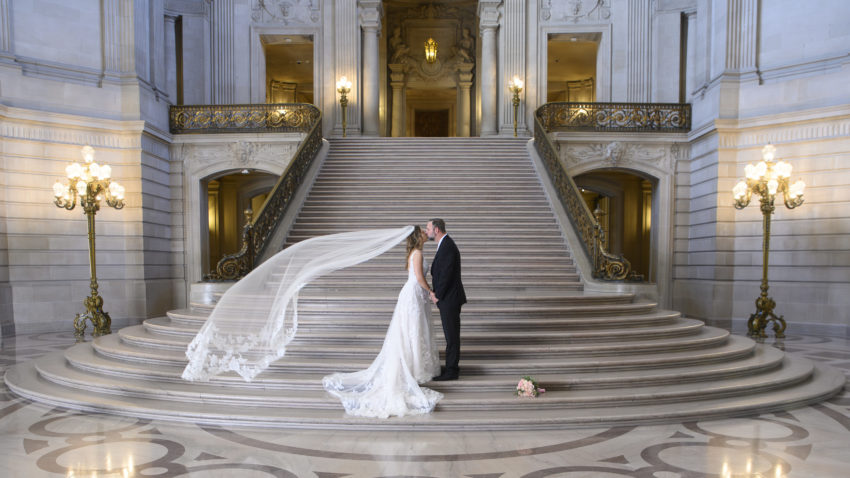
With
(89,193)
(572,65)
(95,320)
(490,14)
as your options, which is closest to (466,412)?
(95,320)

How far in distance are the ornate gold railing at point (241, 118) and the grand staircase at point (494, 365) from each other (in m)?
5.96

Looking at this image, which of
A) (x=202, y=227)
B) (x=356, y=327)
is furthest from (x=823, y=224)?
(x=202, y=227)

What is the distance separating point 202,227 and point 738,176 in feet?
40.2

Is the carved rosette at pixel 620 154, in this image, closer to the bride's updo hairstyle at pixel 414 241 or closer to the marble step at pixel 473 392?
the marble step at pixel 473 392

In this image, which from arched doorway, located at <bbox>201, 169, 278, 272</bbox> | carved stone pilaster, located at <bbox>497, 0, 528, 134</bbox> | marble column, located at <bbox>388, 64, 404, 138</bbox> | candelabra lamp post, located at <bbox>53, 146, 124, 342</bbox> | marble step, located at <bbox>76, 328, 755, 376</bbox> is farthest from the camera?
marble column, located at <bbox>388, 64, 404, 138</bbox>

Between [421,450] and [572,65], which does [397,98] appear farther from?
[421,450]

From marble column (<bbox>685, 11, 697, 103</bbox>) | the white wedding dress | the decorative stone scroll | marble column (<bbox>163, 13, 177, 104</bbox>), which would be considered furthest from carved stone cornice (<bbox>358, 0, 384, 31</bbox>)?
the white wedding dress

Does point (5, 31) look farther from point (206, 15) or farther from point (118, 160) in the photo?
point (206, 15)

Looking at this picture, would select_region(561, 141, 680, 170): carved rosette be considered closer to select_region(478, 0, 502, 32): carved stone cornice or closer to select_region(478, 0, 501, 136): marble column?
select_region(478, 0, 501, 136): marble column

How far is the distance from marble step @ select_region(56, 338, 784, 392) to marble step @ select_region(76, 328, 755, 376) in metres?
0.03

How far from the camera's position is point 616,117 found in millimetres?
14219

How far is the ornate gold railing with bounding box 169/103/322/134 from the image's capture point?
46.5 feet

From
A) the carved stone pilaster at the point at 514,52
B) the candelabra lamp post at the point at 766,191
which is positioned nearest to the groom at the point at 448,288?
the candelabra lamp post at the point at 766,191

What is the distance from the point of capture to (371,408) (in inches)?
201
